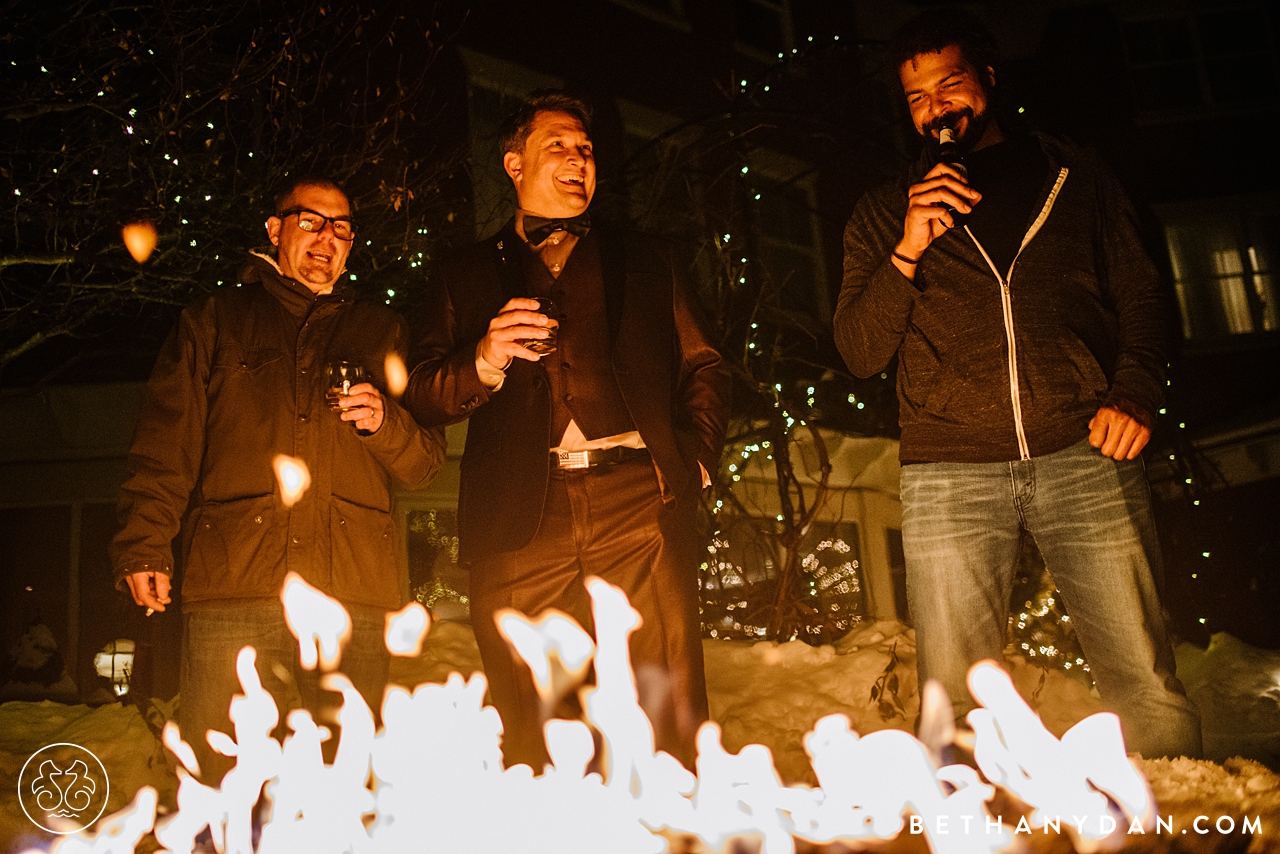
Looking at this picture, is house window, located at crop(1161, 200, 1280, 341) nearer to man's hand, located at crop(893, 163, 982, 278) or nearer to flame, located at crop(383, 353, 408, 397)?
man's hand, located at crop(893, 163, 982, 278)

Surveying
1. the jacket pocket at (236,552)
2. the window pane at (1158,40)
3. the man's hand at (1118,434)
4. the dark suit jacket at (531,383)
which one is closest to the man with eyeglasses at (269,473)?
the jacket pocket at (236,552)

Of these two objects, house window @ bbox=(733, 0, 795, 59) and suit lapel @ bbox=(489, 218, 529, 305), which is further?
house window @ bbox=(733, 0, 795, 59)

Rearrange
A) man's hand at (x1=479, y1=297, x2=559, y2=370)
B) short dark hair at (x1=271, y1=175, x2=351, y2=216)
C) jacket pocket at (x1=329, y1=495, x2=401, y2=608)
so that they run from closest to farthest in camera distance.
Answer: man's hand at (x1=479, y1=297, x2=559, y2=370) < jacket pocket at (x1=329, y1=495, x2=401, y2=608) < short dark hair at (x1=271, y1=175, x2=351, y2=216)

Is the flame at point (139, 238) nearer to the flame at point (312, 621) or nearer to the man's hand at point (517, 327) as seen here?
the flame at point (312, 621)

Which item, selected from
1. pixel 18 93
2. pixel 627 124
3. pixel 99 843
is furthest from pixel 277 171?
pixel 627 124

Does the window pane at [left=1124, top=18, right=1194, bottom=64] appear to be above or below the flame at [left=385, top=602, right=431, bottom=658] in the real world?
above

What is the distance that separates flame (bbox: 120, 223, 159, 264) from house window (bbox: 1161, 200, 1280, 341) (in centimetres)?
1306

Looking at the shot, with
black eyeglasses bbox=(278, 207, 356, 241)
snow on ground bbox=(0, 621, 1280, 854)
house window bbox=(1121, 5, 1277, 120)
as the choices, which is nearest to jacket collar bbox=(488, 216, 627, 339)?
black eyeglasses bbox=(278, 207, 356, 241)

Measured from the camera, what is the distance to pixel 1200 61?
48.0 ft

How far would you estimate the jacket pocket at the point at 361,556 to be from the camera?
347cm

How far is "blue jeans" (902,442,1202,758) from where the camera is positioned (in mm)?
2920

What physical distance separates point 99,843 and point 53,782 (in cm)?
108

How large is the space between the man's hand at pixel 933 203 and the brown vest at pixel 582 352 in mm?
1087

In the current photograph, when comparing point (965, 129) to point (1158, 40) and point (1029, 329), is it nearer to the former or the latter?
point (1029, 329)
